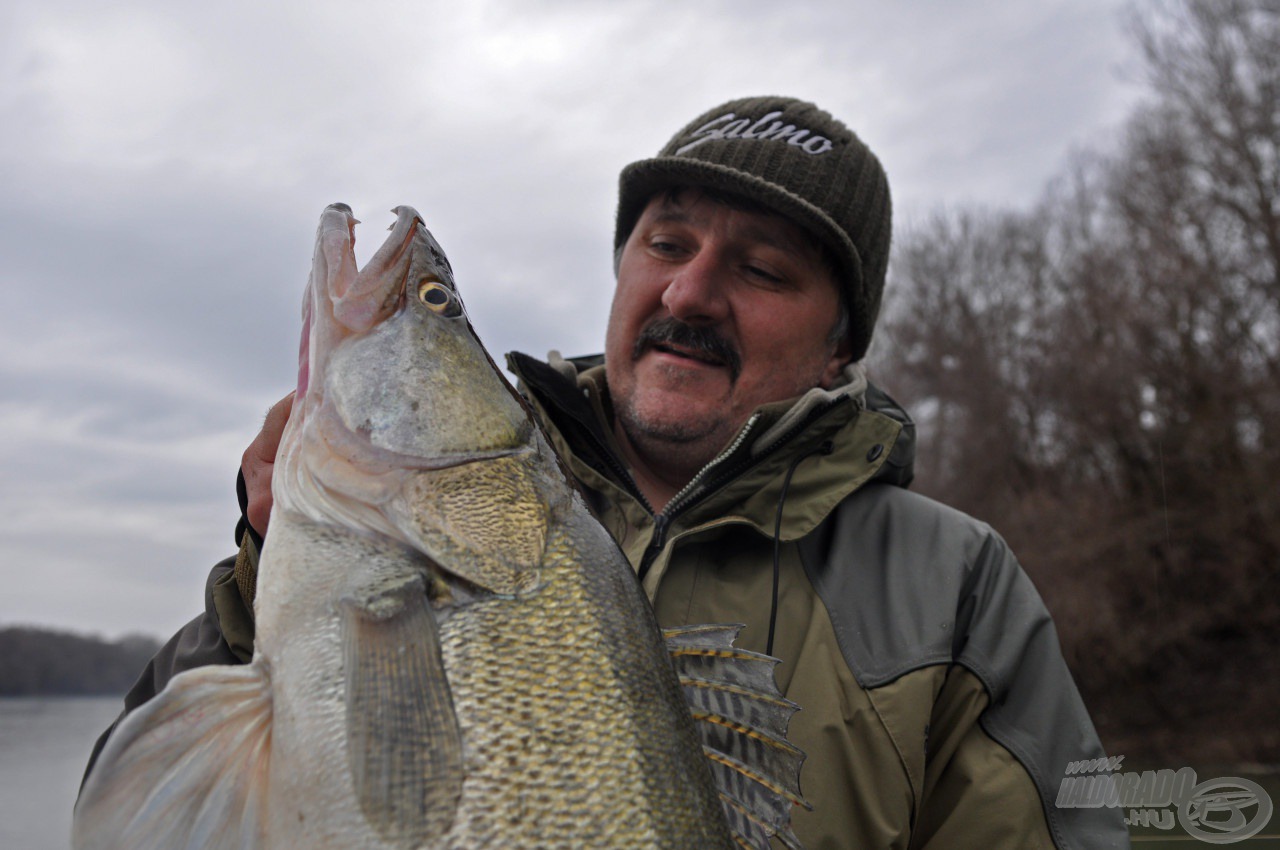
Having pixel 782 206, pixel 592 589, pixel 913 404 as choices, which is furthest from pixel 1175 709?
pixel 592 589

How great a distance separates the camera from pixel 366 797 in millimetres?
1353

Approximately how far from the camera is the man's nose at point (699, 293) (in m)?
2.98

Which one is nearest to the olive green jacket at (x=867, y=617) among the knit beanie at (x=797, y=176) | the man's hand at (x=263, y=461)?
the knit beanie at (x=797, y=176)

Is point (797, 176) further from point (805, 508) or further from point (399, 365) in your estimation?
point (399, 365)

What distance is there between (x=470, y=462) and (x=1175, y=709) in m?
16.4

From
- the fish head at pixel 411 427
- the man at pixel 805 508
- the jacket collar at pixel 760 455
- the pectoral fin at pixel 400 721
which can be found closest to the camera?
the pectoral fin at pixel 400 721

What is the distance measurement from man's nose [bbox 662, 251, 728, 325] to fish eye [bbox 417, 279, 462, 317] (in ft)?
3.74

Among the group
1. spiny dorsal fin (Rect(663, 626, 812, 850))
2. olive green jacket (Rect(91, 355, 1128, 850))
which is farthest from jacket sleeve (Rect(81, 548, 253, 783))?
spiny dorsal fin (Rect(663, 626, 812, 850))

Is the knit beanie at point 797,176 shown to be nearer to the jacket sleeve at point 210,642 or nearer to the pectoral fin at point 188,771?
the jacket sleeve at point 210,642

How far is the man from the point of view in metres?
2.36

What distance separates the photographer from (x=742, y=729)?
1759mm

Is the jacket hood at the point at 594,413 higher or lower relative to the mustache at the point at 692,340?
lower

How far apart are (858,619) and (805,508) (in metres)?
0.34

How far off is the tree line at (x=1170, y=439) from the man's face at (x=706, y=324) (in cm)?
1189
